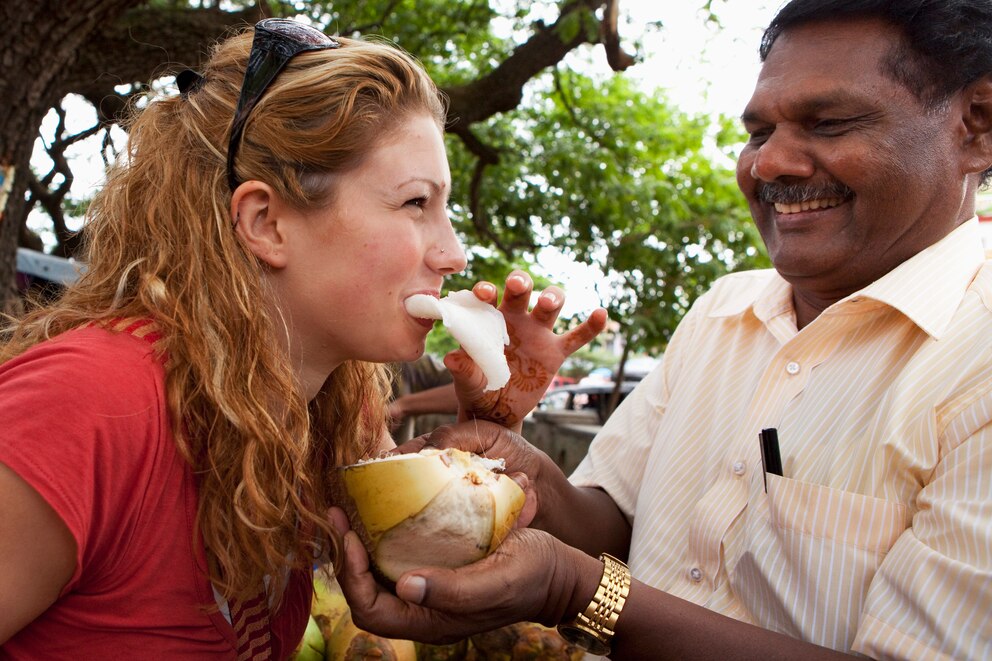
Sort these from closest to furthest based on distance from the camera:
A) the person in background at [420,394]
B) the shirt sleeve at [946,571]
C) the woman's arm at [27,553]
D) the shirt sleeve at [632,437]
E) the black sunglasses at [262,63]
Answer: the woman's arm at [27,553]
the shirt sleeve at [946,571]
the black sunglasses at [262,63]
the shirt sleeve at [632,437]
the person in background at [420,394]

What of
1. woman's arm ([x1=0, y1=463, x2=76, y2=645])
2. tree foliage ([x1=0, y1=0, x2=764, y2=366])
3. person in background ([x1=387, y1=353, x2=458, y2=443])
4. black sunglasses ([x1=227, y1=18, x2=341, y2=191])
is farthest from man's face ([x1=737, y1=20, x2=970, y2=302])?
tree foliage ([x1=0, y1=0, x2=764, y2=366])

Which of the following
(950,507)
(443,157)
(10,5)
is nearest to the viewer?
(950,507)

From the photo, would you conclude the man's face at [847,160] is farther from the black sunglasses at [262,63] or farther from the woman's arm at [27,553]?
the woman's arm at [27,553]

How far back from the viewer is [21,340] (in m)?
1.68

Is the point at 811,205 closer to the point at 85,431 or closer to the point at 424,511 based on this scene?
the point at 424,511

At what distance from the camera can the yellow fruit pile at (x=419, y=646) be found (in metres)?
2.12

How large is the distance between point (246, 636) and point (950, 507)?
1.29 m

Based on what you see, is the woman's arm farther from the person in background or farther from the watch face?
the person in background

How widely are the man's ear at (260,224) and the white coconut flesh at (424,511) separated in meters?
0.47

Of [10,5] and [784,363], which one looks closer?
[784,363]

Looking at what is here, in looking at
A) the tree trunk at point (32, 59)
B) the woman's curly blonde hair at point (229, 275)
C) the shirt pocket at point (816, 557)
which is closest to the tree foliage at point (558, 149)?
the tree trunk at point (32, 59)

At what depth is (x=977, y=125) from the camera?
1912 millimetres

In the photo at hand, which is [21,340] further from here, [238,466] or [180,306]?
[238,466]

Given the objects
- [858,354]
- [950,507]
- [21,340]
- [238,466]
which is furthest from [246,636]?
[858,354]
